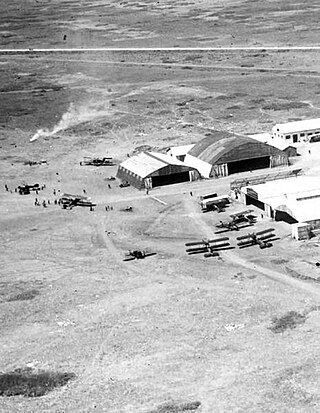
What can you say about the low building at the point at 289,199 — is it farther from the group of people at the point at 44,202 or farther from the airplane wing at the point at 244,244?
the group of people at the point at 44,202

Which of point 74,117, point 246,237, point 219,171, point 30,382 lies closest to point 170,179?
point 219,171

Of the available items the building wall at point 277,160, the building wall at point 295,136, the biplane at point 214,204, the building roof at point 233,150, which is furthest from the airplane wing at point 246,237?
the building wall at point 295,136

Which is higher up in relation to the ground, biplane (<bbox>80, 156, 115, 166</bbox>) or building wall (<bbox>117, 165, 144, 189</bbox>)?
biplane (<bbox>80, 156, 115, 166</bbox>)

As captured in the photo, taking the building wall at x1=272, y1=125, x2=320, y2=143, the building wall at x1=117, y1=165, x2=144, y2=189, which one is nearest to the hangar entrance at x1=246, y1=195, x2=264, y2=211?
the building wall at x1=117, y1=165, x2=144, y2=189

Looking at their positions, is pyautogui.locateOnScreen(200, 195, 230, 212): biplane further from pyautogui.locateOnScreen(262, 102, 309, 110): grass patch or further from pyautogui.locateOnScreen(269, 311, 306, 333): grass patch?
pyautogui.locateOnScreen(262, 102, 309, 110): grass patch

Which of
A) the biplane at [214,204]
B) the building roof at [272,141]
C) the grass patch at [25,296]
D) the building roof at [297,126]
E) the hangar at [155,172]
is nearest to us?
the grass patch at [25,296]

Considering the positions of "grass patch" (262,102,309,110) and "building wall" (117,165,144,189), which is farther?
"grass patch" (262,102,309,110)

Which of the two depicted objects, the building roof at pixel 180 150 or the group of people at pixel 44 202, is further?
the building roof at pixel 180 150
